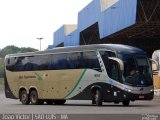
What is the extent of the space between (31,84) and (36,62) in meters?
1.34

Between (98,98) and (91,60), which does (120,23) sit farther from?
(98,98)

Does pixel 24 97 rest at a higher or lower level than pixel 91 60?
lower

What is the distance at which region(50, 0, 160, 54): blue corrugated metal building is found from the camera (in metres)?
42.0

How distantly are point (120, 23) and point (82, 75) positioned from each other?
18471 mm

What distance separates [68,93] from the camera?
93.5 feet

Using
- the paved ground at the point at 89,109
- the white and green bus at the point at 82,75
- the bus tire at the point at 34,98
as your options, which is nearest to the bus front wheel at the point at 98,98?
the white and green bus at the point at 82,75

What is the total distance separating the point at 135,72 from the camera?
25453mm

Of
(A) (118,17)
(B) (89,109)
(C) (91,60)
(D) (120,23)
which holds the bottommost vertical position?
(B) (89,109)

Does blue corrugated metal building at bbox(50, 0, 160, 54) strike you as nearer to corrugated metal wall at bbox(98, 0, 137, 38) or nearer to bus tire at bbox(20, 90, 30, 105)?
corrugated metal wall at bbox(98, 0, 137, 38)

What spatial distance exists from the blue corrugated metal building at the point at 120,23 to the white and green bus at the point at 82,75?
1152cm

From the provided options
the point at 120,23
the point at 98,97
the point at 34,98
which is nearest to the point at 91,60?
the point at 98,97

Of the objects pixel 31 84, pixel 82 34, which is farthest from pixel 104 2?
pixel 31 84

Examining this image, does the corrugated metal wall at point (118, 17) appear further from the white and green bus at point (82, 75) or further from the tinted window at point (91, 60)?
the tinted window at point (91, 60)

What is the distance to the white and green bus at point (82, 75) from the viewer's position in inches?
1001
